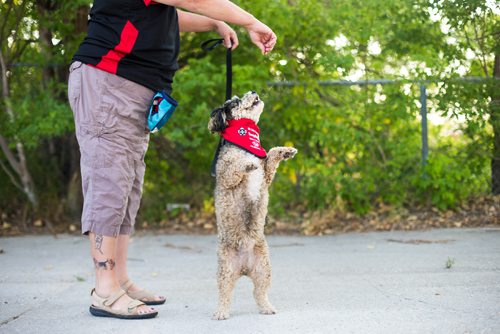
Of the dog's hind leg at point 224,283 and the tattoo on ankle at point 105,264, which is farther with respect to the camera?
the tattoo on ankle at point 105,264

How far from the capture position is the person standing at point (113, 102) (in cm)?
408

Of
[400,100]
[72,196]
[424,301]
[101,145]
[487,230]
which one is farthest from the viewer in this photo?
[72,196]

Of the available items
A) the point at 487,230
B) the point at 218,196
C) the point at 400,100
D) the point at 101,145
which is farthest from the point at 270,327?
the point at 400,100

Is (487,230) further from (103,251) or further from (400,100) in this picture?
(103,251)

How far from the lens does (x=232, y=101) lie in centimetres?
411

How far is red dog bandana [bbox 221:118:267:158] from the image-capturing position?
407 centimetres

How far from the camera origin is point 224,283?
400cm

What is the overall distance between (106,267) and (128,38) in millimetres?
1385

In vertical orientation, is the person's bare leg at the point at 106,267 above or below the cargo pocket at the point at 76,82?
below

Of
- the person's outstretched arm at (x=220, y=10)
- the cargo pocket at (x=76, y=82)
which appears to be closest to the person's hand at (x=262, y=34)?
the person's outstretched arm at (x=220, y=10)

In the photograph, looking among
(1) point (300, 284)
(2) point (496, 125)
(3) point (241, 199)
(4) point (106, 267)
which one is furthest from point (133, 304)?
(2) point (496, 125)

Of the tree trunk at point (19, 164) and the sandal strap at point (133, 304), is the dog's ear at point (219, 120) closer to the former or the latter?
the sandal strap at point (133, 304)

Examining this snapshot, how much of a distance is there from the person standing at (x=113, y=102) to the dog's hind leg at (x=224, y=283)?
17.4 inches

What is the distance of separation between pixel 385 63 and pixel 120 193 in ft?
18.2
